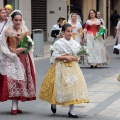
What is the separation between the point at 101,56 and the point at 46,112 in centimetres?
778

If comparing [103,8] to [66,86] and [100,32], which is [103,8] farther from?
[66,86]

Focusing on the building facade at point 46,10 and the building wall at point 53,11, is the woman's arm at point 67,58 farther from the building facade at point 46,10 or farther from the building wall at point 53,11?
the building wall at point 53,11

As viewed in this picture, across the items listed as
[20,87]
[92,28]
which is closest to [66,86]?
[20,87]

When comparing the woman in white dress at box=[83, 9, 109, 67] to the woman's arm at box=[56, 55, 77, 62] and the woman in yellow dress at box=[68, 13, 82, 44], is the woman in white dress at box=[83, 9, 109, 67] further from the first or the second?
the woman's arm at box=[56, 55, 77, 62]

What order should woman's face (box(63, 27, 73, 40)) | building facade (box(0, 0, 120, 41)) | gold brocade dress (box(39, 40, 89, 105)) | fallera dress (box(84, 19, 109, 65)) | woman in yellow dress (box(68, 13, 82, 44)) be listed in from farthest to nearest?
building facade (box(0, 0, 120, 41)) < fallera dress (box(84, 19, 109, 65)) < woman in yellow dress (box(68, 13, 82, 44)) < woman's face (box(63, 27, 73, 40)) < gold brocade dress (box(39, 40, 89, 105))

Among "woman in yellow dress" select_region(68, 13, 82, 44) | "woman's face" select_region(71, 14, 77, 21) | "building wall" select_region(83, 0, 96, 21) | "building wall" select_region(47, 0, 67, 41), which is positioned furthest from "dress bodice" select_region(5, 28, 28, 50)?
"building wall" select_region(83, 0, 96, 21)

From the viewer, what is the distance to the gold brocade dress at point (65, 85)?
27.6 ft

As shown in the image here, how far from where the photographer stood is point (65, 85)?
27.8 feet

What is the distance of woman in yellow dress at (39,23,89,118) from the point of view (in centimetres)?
844

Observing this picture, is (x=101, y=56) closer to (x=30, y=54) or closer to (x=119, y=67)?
(x=119, y=67)

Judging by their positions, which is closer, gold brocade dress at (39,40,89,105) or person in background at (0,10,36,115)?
gold brocade dress at (39,40,89,105)

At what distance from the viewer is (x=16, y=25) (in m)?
8.80

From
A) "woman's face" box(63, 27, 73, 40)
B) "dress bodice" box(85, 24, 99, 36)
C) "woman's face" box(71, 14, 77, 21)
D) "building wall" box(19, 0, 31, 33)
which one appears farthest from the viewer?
"building wall" box(19, 0, 31, 33)

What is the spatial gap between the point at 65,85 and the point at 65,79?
10 cm
